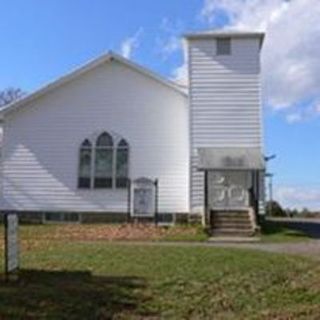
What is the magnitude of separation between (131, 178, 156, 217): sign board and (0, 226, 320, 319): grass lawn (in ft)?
45.3

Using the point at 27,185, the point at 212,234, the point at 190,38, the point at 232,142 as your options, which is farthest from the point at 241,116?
the point at 27,185

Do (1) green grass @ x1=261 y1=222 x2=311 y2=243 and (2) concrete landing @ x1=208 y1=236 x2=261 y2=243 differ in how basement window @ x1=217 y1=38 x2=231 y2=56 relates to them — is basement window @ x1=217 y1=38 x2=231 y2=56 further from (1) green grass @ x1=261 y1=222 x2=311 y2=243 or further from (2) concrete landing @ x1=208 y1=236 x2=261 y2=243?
(2) concrete landing @ x1=208 y1=236 x2=261 y2=243

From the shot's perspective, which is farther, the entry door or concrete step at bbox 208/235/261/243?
the entry door

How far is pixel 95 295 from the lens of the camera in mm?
13359

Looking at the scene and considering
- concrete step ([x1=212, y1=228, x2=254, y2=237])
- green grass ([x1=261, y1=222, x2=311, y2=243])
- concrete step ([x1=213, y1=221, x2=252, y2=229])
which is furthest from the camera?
concrete step ([x1=213, y1=221, x2=252, y2=229])

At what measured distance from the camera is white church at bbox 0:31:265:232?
35.1m

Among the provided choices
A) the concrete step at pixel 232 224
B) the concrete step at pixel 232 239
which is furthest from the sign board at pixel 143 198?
the concrete step at pixel 232 239

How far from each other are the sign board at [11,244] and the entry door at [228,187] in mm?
19752

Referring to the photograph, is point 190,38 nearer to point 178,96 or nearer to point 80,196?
point 178,96

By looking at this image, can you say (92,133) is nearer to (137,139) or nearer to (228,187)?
(137,139)

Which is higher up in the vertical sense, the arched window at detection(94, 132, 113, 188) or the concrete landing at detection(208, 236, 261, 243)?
the arched window at detection(94, 132, 113, 188)

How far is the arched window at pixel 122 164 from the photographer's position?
1426 inches

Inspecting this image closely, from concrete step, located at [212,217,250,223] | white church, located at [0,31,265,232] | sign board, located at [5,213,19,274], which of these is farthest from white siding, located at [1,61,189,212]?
sign board, located at [5,213,19,274]

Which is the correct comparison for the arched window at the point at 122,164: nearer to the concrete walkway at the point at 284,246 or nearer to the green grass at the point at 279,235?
the green grass at the point at 279,235
